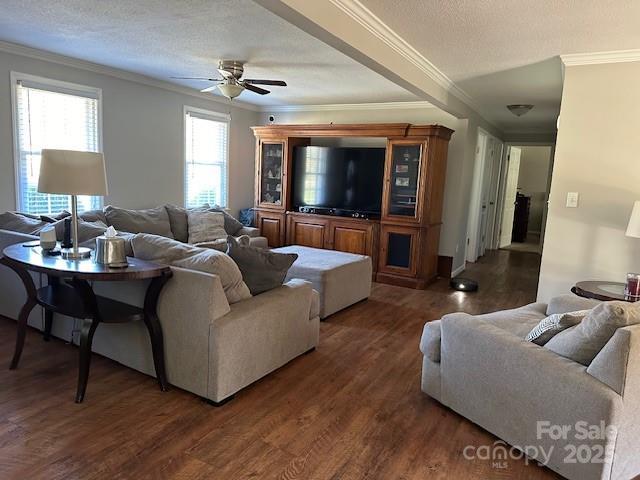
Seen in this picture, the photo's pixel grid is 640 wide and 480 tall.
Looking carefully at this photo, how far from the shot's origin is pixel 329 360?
3229 millimetres

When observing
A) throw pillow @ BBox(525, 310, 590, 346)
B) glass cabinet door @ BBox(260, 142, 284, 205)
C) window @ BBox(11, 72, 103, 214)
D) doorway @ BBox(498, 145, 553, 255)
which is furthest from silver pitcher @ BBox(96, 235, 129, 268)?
doorway @ BBox(498, 145, 553, 255)

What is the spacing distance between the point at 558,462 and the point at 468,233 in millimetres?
5309

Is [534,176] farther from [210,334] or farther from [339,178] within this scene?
[210,334]

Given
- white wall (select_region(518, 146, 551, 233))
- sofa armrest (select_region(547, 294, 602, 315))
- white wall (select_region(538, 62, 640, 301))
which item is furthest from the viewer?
white wall (select_region(518, 146, 551, 233))

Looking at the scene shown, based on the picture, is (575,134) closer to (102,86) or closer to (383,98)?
(383,98)

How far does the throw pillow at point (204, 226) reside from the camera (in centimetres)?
543

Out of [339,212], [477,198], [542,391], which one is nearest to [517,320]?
[542,391]

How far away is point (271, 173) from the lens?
6555mm

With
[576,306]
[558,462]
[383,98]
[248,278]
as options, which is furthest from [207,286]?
[383,98]

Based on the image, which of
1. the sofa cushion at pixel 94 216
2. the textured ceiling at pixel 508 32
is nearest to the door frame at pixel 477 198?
the textured ceiling at pixel 508 32

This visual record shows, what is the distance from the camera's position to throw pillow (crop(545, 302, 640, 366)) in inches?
75.4

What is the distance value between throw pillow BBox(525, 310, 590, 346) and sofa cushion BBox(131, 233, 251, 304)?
1662 mm

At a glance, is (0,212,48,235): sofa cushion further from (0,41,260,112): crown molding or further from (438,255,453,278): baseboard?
(438,255,453,278): baseboard

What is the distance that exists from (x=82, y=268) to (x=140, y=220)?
8.41 feet
